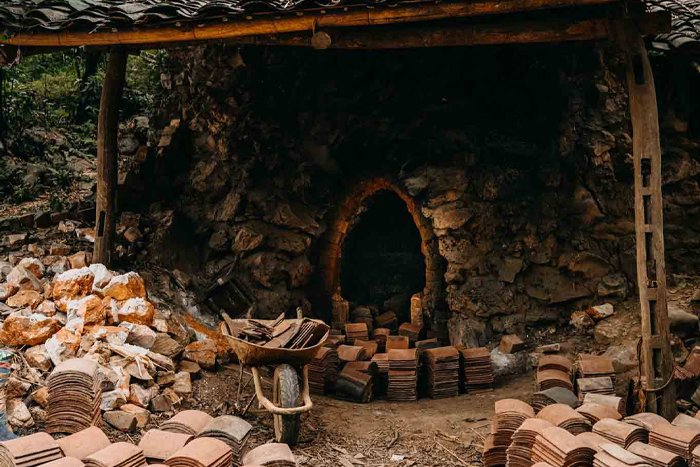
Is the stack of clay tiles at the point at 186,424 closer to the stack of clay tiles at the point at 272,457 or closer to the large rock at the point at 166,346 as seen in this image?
the stack of clay tiles at the point at 272,457

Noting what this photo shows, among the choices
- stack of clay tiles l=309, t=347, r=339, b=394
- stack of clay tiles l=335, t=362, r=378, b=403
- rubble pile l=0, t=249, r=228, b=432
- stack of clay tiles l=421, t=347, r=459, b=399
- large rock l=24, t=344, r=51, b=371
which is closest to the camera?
rubble pile l=0, t=249, r=228, b=432

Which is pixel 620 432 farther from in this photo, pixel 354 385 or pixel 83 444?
pixel 83 444

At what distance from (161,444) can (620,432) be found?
338 centimetres

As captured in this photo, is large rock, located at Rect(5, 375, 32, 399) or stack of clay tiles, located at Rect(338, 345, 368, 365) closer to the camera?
large rock, located at Rect(5, 375, 32, 399)

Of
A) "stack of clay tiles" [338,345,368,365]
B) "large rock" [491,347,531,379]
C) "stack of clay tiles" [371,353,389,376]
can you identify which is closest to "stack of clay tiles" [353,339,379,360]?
"stack of clay tiles" [338,345,368,365]

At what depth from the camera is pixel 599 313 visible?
770 centimetres

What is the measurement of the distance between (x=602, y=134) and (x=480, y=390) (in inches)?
156

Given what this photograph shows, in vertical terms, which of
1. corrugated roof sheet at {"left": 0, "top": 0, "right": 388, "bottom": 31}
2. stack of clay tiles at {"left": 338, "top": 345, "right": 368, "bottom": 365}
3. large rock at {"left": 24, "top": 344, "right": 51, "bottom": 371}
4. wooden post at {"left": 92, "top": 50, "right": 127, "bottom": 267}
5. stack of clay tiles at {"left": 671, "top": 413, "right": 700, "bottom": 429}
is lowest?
stack of clay tiles at {"left": 338, "top": 345, "right": 368, "bottom": 365}

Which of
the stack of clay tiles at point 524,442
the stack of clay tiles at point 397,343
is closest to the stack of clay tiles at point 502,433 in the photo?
the stack of clay tiles at point 524,442

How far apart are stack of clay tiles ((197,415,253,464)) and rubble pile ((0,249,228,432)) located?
0.95 metres

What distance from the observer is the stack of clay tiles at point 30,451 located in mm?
3283

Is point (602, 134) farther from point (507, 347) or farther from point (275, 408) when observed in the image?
point (275, 408)

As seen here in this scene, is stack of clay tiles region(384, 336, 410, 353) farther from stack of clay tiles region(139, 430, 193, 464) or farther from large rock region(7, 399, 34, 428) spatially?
large rock region(7, 399, 34, 428)

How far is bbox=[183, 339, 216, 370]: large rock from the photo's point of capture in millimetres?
6344
